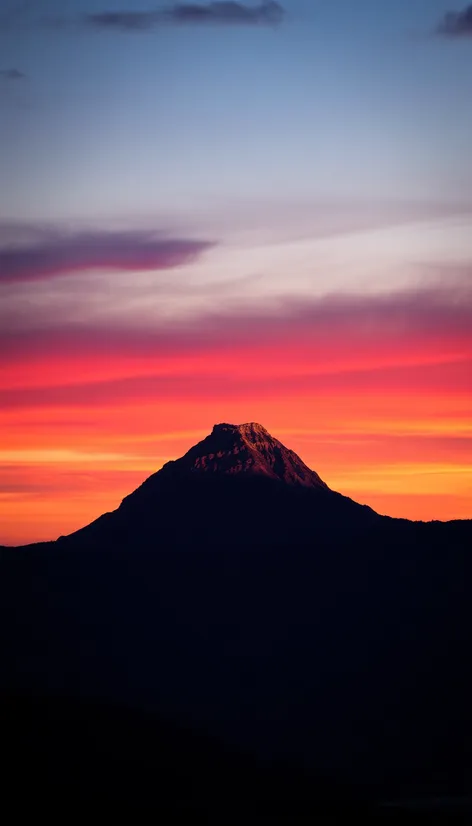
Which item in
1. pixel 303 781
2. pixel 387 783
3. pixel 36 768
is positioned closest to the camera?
pixel 36 768

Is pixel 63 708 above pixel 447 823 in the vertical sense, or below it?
above

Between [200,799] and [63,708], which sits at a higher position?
[63,708]

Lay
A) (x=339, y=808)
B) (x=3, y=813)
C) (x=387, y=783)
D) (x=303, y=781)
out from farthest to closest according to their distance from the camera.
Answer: (x=387, y=783) → (x=303, y=781) → (x=339, y=808) → (x=3, y=813)

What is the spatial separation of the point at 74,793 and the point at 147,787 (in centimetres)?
620

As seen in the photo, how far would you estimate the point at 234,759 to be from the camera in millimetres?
108000

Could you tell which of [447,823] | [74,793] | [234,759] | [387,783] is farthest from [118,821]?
[387,783]

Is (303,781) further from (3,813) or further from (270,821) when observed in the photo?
(3,813)

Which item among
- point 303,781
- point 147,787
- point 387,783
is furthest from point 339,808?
point 387,783

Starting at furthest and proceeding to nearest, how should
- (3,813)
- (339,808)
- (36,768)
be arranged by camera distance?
(339,808) → (36,768) → (3,813)

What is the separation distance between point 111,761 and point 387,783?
105191 millimetres

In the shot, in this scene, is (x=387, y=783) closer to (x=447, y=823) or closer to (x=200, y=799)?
(x=447, y=823)

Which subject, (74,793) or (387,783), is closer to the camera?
(74,793)

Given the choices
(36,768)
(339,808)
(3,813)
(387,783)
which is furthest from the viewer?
(387,783)

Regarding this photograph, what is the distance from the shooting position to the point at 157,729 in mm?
108438
